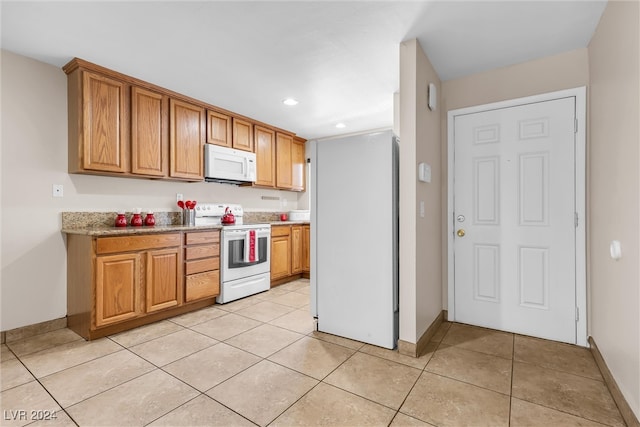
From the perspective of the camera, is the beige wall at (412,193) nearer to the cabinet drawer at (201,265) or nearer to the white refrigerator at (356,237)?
the white refrigerator at (356,237)

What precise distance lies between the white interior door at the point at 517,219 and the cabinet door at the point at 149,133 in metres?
2.94

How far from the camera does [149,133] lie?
3.20 metres

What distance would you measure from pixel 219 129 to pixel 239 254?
5.22 ft

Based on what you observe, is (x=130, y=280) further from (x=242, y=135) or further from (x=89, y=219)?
(x=242, y=135)

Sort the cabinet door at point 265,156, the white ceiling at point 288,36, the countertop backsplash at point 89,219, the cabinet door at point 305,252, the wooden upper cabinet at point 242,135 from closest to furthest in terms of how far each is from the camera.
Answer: the white ceiling at point 288,36
the countertop backsplash at point 89,219
the wooden upper cabinet at point 242,135
the cabinet door at point 265,156
the cabinet door at point 305,252

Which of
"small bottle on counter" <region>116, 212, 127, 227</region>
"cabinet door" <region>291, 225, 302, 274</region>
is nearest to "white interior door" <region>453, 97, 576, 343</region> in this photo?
"cabinet door" <region>291, 225, 302, 274</region>

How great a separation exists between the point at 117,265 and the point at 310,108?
8.78ft

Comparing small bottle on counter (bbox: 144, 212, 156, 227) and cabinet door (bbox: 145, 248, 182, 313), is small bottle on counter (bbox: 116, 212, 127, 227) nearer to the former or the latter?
small bottle on counter (bbox: 144, 212, 156, 227)

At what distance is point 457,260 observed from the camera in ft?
9.52

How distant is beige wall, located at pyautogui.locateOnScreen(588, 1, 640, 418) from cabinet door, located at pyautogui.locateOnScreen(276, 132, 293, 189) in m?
3.71

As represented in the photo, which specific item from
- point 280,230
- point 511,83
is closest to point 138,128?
point 280,230

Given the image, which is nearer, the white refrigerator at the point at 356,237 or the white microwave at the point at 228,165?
the white refrigerator at the point at 356,237

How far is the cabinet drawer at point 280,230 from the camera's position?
432 cm

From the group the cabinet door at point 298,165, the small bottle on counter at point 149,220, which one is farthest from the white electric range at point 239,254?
Answer: the cabinet door at point 298,165
